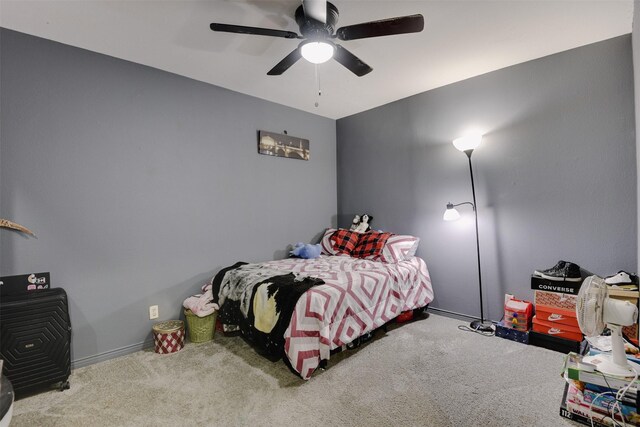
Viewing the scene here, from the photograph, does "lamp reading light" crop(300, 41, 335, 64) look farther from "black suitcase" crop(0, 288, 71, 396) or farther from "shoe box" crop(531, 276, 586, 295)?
"shoe box" crop(531, 276, 586, 295)

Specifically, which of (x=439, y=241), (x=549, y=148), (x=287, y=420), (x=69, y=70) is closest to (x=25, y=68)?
(x=69, y=70)

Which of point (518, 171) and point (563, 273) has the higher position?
point (518, 171)

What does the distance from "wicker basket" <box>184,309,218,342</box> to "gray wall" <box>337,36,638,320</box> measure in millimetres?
2348

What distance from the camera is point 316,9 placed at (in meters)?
1.72

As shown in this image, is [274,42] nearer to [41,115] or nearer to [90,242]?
[41,115]

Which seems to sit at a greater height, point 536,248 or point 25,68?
point 25,68

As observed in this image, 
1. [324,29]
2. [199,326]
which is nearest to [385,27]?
[324,29]

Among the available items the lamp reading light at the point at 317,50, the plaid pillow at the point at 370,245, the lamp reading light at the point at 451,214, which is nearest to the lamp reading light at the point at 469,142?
the lamp reading light at the point at 451,214

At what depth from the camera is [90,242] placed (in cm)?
242

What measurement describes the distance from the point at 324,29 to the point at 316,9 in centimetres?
16

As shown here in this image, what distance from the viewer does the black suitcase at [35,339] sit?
1.90 meters

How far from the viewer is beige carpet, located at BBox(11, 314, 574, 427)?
1726 mm

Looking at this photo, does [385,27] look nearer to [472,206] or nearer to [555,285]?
[472,206]

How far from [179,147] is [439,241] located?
295 cm
